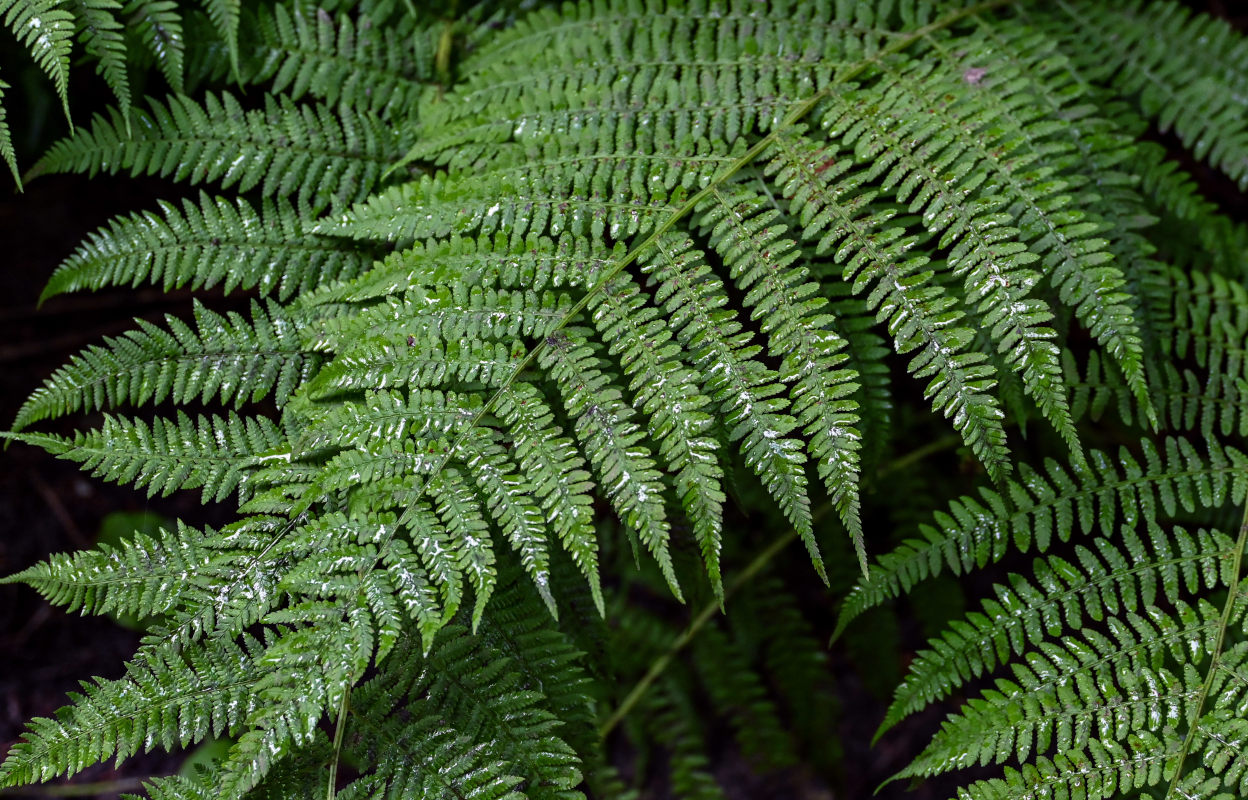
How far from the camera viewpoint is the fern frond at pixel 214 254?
2.27 metres

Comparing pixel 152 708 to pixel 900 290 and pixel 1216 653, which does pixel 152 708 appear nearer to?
pixel 900 290

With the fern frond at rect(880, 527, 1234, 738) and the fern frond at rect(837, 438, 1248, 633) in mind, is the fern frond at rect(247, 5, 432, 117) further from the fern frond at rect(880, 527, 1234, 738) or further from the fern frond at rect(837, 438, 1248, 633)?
the fern frond at rect(880, 527, 1234, 738)

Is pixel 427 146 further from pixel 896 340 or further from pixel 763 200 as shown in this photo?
pixel 896 340

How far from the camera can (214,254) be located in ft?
7.63

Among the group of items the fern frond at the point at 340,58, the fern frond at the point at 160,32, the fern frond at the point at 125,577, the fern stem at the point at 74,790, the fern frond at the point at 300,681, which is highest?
the fern frond at the point at 160,32

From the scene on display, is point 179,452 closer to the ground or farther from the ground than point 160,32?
closer to the ground

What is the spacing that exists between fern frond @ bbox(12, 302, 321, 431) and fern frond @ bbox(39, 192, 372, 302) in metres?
0.13

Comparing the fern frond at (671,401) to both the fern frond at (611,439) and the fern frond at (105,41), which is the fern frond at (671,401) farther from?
the fern frond at (105,41)

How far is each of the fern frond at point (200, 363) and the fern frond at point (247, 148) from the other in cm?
43

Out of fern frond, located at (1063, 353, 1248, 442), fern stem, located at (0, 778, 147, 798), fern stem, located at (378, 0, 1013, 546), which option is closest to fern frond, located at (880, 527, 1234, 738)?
fern frond, located at (1063, 353, 1248, 442)

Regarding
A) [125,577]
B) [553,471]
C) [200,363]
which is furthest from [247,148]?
[553,471]

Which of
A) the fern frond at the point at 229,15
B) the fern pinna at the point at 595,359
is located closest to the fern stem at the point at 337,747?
the fern pinna at the point at 595,359

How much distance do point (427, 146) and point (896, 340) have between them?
1.41 m

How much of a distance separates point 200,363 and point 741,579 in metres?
2.15
